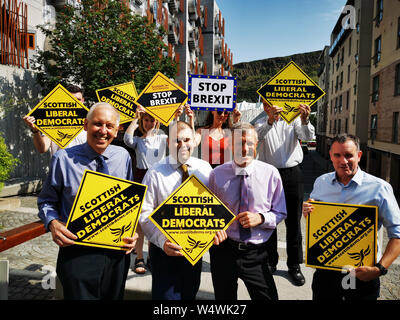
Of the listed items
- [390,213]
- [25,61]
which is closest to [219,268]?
[390,213]

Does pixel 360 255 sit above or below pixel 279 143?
below

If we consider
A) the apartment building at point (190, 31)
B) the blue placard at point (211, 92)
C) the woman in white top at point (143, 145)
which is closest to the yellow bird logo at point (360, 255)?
the blue placard at point (211, 92)

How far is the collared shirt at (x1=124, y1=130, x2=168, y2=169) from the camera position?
422cm

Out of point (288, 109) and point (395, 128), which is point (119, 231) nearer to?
point (288, 109)

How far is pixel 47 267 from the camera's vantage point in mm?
4719

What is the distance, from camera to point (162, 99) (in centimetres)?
430

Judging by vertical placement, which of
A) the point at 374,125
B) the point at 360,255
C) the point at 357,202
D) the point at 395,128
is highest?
the point at 374,125

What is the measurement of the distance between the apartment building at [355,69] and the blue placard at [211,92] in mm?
22224

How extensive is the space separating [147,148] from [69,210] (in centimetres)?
201

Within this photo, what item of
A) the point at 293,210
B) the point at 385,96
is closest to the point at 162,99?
the point at 293,210

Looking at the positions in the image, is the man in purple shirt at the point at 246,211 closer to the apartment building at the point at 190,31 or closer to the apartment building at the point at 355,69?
the apartment building at the point at 190,31

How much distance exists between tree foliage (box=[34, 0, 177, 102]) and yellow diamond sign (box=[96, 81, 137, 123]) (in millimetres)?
5465

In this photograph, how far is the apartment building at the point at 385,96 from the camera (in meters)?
17.0

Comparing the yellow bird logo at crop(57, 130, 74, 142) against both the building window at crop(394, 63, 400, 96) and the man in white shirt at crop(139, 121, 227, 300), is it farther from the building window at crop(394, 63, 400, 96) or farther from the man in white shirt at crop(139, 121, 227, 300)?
the building window at crop(394, 63, 400, 96)
